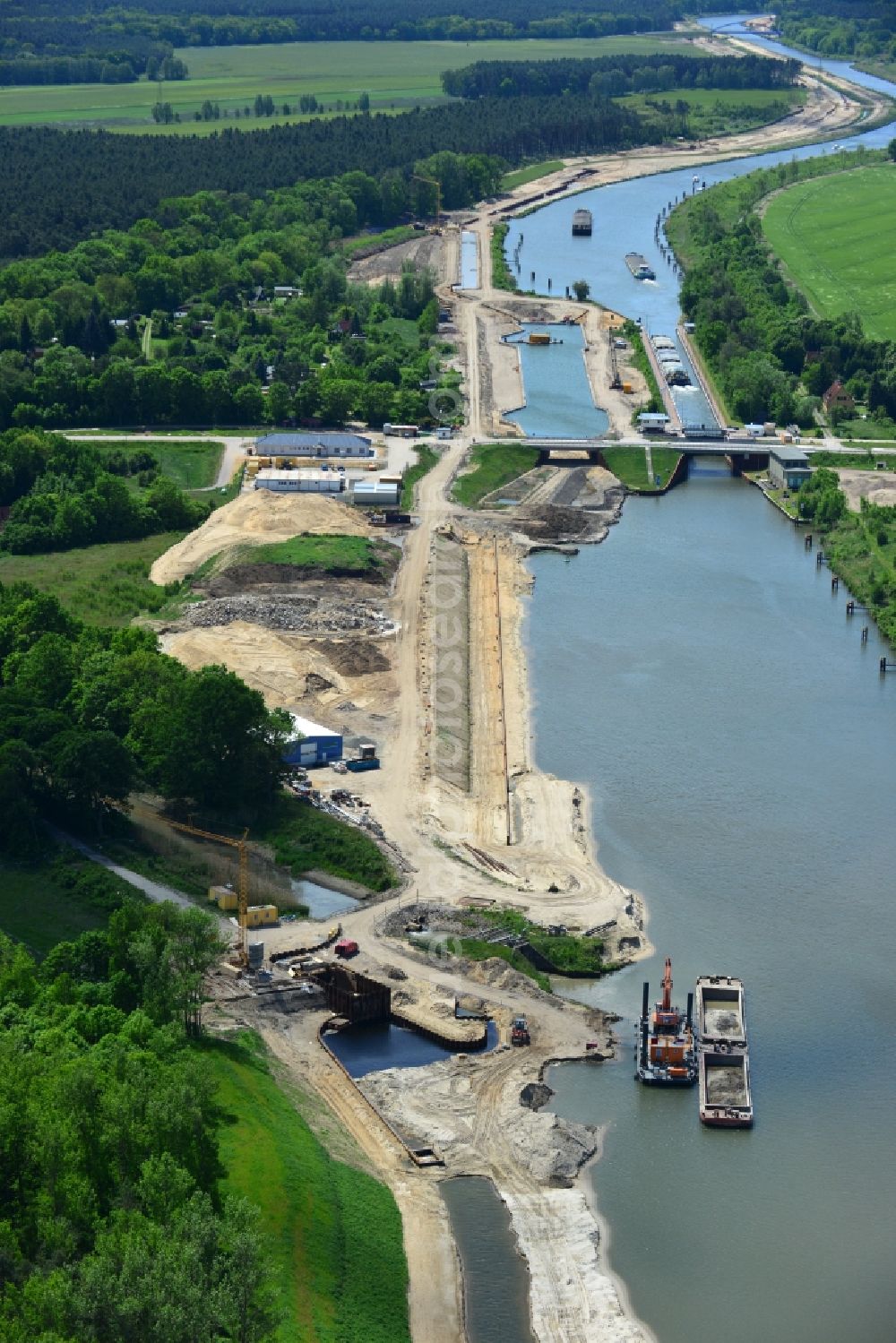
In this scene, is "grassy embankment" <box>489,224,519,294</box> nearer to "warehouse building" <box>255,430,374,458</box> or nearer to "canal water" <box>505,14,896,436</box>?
"canal water" <box>505,14,896,436</box>

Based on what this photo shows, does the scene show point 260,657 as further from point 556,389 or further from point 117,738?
point 556,389

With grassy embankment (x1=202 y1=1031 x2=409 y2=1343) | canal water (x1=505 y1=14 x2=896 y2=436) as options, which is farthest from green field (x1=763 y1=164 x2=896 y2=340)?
grassy embankment (x1=202 y1=1031 x2=409 y2=1343)

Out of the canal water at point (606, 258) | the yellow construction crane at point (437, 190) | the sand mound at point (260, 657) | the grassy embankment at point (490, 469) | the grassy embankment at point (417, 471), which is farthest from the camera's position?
the yellow construction crane at point (437, 190)

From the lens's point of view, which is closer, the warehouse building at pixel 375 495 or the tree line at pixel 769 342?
the warehouse building at pixel 375 495

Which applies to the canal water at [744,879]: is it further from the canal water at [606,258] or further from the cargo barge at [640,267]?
the cargo barge at [640,267]

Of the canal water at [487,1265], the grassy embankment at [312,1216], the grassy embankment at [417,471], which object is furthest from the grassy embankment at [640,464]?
the canal water at [487,1265]

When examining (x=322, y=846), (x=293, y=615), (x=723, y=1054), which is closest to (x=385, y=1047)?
(x=723, y=1054)

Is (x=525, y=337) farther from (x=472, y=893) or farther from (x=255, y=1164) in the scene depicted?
(x=255, y=1164)
